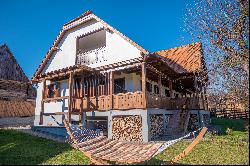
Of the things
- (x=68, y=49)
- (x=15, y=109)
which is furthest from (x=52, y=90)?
(x=15, y=109)

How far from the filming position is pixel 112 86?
1427 cm

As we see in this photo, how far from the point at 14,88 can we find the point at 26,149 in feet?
57.4

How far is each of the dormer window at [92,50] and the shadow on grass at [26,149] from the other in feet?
21.0

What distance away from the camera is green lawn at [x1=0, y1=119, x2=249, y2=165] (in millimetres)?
8953

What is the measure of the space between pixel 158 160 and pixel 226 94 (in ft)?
13.6

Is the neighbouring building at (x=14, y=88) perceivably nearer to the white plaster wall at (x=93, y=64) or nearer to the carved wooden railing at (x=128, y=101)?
the white plaster wall at (x=93, y=64)

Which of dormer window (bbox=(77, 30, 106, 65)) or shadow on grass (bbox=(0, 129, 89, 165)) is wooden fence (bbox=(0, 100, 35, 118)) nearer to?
shadow on grass (bbox=(0, 129, 89, 165))

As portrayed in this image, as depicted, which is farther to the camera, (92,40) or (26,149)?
(92,40)

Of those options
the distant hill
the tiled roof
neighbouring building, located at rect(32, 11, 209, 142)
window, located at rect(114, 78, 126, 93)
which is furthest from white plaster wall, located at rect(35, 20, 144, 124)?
the distant hill

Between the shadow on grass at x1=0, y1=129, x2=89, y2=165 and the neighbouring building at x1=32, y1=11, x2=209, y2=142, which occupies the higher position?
the neighbouring building at x1=32, y1=11, x2=209, y2=142

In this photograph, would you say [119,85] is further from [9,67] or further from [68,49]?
[9,67]

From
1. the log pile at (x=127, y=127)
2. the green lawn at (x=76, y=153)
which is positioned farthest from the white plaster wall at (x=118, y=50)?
the green lawn at (x=76, y=153)

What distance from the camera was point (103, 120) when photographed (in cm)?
1516

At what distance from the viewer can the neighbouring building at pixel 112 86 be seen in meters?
13.3
